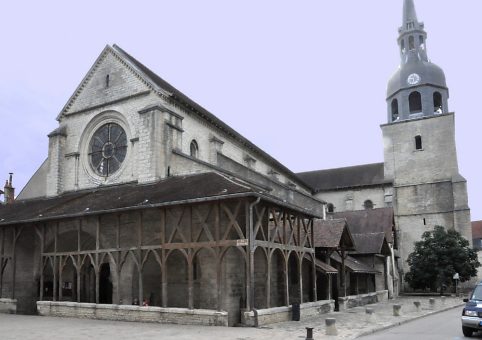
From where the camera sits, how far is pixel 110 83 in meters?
25.6

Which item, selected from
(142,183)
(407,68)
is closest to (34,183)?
(142,183)

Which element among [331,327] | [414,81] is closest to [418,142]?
[414,81]

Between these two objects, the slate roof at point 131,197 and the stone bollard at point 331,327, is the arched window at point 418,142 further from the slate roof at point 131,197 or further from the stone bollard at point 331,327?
the stone bollard at point 331,327

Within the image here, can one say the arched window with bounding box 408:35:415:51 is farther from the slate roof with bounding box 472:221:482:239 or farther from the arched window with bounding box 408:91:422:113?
the slate roof with bounding box 472:221:482:239

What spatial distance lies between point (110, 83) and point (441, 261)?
2507cm

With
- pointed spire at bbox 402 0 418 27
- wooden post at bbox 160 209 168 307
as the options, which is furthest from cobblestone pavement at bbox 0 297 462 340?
pointed spire at bbox 402 0 418 27

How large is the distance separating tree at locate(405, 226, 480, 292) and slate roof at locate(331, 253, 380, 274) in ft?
24.1

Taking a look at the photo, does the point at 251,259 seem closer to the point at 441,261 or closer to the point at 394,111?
the point at 441,261

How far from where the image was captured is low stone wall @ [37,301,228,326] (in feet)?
49.9

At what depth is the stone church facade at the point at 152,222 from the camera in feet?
53.0

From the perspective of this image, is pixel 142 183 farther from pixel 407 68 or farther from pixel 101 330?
pixel 407 68

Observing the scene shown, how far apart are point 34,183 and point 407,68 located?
31321 millimetres

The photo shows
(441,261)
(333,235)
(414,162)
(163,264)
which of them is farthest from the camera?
(414,162)

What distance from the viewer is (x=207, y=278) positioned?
666 inches
